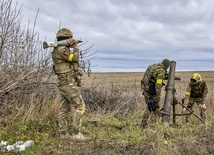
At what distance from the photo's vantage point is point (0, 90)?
737cm

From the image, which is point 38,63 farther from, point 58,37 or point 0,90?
point 58,37

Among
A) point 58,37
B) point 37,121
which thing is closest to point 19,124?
point 37,121

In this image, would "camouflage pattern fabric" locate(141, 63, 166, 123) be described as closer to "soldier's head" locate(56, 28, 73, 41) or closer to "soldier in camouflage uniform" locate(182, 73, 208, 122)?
"soldier in camouflage uniform" locate(182, 73, 208, 122)

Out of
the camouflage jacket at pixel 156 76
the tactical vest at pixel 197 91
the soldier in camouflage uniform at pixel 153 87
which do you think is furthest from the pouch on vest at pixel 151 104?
the tactical vest at pixel 197 91

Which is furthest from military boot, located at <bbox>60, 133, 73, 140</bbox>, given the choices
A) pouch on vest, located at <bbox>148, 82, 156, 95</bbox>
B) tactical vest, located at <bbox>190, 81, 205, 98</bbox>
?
tactical vest, located at <bbox>190, 81, 205, 98</bbox>

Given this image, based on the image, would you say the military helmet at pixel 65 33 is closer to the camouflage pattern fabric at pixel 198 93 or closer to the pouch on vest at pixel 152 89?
the pouch on vest at pixel 152 89

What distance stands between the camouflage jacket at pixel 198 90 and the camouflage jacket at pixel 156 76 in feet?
7.92

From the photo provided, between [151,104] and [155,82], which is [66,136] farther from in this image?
[155,82]

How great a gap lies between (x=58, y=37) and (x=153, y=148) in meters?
2.86

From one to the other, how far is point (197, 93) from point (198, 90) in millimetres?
117

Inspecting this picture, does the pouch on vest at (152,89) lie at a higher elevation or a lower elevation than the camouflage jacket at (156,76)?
lower

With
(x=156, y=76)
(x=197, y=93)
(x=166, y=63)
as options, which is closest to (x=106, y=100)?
(x=197, y=93)

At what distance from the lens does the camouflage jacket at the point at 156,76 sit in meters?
7.55

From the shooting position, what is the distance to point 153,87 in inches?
314
